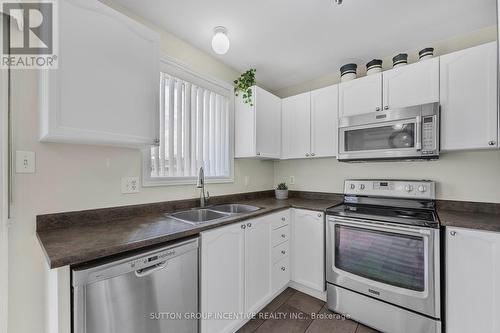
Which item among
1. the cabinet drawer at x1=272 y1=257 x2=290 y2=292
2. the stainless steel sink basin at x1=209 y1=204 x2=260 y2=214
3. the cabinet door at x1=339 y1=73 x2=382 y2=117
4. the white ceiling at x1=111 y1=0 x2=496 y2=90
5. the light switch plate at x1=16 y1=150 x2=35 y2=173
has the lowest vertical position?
the cabinet drawer at x1=272 y1=257 x2=290 y2=292

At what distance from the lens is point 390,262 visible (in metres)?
1.71

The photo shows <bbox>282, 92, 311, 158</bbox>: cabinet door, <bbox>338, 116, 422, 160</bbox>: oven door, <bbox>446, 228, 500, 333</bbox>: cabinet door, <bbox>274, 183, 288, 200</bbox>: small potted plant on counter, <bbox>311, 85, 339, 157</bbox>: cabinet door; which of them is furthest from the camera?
<bbox>274, 183, 288, 200</bbox>: small potted plant on counter

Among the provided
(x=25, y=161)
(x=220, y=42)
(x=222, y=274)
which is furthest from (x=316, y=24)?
(x=25, y=161)

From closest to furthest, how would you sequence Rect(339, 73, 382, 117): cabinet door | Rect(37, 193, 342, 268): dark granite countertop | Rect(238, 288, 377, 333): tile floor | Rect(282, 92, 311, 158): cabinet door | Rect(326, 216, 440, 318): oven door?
Rect(37, 193, 342, 268): dark granite countertop < Rect(326, 216, 440, 318): oven door < Rect(238, 288, 377, 333): tile floor < Rect(339, 73, 382, 117): cabinet door < Rect(282, 92, 311, 158): cabinet door

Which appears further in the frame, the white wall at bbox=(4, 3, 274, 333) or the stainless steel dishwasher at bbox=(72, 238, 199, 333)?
the white wall at bbox=(4, 3, 274, 333)

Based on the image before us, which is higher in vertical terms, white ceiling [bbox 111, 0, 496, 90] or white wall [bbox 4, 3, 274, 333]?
white ceiling [bbox 111, 0, 496, 90]

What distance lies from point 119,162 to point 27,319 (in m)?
1.00

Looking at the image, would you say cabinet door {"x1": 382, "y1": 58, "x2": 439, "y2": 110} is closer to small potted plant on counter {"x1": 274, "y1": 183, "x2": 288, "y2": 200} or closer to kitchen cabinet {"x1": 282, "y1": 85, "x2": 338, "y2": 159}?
kitchen cabinet {"x1": 282, "y1": 85, "x2": 338, "y2": 159}

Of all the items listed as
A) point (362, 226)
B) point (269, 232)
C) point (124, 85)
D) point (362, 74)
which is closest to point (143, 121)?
point (124, 85)

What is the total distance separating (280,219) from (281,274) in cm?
56

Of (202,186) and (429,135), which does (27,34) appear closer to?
(202,186)

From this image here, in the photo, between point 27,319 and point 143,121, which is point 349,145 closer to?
point 143,121

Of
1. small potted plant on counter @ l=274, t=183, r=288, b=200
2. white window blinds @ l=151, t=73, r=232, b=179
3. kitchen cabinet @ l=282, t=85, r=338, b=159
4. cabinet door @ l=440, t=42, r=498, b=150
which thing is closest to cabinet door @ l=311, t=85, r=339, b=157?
kitchen cabinet @ l=282, t=85, r=338, b=159

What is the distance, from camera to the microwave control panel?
69.9 inches
